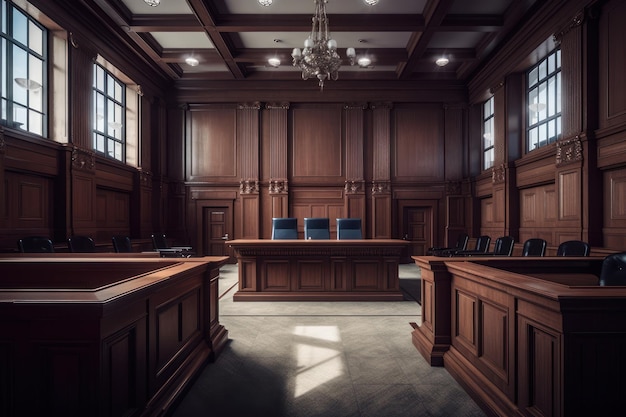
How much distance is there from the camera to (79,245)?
5340 millimetres

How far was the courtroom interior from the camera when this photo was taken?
5.54ft

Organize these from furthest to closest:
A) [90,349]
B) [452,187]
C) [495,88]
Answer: [452,187] → [495,88] → [90,349]

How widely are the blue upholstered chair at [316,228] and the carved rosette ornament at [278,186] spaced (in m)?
3.04

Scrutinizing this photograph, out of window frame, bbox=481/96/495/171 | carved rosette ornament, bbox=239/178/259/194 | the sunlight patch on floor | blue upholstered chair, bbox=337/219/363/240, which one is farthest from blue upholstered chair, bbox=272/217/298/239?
window frame, bbox=481/96/495/171

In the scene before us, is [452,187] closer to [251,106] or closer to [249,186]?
[249,186]

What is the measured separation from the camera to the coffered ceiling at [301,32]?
6645 millimetres

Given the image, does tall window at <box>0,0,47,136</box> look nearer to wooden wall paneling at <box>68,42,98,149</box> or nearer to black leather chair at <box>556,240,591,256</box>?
wooden wall paneling at <box>68,42,98,149</box>

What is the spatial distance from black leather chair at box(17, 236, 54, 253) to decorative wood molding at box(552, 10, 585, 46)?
27.0 feet

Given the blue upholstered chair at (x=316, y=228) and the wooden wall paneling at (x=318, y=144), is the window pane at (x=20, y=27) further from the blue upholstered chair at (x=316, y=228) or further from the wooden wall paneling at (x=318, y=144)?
the wooden wall paneling at (x=318, y=144)

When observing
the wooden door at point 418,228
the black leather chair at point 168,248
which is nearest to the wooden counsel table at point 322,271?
the black leather chair at point 168,248

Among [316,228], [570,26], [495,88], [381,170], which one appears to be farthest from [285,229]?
[495,88]

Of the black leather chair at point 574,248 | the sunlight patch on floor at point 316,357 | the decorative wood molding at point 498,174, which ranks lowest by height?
the sunlight patch on floor at point 316,357

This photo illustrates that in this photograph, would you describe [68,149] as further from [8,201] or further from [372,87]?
[372,87]

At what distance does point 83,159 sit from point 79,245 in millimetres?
1806
